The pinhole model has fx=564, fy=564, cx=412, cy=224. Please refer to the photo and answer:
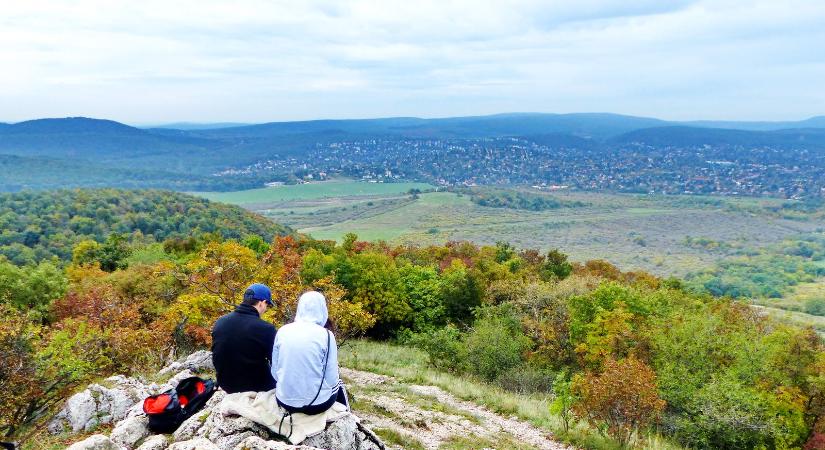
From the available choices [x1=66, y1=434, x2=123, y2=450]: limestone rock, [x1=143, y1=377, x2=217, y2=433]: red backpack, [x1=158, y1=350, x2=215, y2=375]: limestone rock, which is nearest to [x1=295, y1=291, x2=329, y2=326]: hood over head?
[x1=143, y1=377, x2=217, y2=433]: red backpack

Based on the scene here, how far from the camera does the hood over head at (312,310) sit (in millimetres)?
7250

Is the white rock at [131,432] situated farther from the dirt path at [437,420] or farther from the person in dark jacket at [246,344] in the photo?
the dirt path at [437,420]

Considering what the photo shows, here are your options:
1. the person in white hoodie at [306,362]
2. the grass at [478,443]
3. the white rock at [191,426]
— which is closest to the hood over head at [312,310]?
the person in white hoodie at [306,362]

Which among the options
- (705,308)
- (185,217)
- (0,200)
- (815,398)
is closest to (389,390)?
(815,398)

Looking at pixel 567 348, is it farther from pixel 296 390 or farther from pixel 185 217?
pixel 185 217

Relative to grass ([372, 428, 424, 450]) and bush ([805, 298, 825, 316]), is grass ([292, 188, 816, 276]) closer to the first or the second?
bush ([805, 298, 825, 316])

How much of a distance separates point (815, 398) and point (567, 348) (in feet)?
31.0

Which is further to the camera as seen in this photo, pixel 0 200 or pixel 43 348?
pixel 0 200

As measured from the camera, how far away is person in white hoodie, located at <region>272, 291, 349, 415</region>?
7.07m

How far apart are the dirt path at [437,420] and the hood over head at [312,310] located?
461cm

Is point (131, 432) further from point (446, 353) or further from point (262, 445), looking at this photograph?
point (446, 353)

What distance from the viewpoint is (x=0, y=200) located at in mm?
97562

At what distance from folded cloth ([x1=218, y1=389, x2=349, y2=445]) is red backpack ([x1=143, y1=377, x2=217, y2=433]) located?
1.16m

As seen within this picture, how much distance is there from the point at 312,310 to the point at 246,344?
1087 mm
